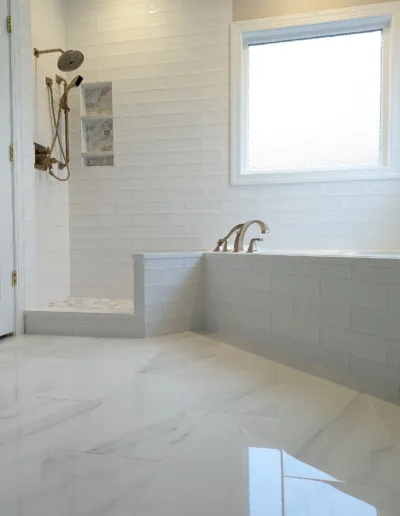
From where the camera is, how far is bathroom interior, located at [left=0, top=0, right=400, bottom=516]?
40.1 inches

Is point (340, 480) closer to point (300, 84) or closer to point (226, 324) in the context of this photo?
point (226, 324)

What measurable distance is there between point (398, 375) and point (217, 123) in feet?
7.75

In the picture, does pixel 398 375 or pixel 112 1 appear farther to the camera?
pixel 112 1

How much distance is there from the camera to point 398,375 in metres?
1.53

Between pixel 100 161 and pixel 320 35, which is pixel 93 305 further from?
pixel 320 35

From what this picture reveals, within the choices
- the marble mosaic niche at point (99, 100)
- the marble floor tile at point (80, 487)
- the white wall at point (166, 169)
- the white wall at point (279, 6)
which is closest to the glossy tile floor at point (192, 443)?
the marble floor tile at point (80, 487)

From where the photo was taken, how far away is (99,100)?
3.50 metres

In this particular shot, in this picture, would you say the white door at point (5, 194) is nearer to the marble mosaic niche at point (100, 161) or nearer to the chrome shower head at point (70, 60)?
the chrome shower head at point (70, 60)

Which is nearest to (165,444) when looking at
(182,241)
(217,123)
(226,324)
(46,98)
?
(226,324)

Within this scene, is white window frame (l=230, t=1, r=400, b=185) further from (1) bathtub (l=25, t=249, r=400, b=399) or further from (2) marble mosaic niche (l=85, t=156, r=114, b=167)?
(2) marble mosaic niche (l=85, t=156, r=114, b=167)

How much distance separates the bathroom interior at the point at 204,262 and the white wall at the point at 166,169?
0.05 ft

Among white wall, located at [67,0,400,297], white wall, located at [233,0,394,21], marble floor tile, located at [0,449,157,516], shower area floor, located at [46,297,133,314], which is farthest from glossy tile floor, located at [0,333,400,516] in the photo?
white wall, located at [233,0,394,21]

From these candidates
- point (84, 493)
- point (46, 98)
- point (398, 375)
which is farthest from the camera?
point (46, 98)

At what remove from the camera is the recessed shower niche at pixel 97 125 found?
346cm
